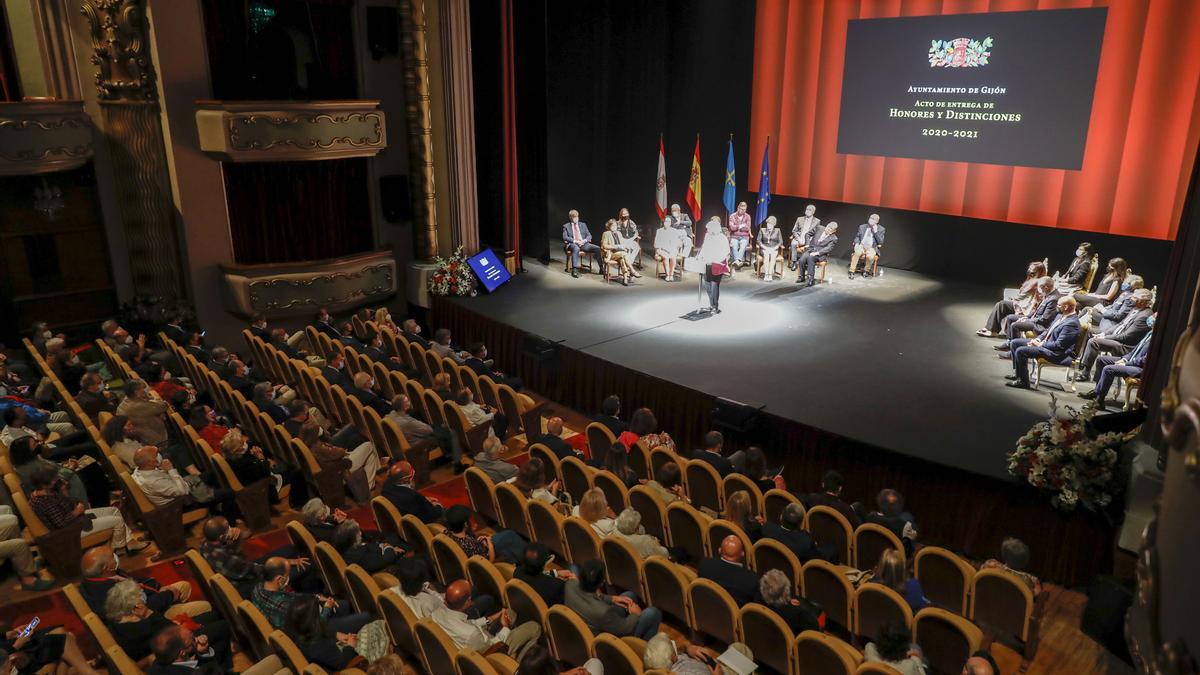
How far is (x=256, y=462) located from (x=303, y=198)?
5559mm

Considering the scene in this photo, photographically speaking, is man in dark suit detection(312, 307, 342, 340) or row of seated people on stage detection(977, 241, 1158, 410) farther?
man in dark suit detection(312, 307, 342, 340)

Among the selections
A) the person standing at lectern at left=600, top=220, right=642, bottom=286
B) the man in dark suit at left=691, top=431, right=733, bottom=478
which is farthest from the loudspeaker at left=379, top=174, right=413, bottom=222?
the man in dark suit at left=691, top=431, right=733, bottom=478

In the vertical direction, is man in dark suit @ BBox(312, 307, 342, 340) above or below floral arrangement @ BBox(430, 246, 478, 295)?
below

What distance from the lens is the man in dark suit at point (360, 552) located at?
4.66 meters

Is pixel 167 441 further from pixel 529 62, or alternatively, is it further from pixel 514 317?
pixel 529 62

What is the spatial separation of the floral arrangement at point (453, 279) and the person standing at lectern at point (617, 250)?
1973 millimetres

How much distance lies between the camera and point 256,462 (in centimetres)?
621

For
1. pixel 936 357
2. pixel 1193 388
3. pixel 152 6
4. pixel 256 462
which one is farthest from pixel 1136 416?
pixel 152 6

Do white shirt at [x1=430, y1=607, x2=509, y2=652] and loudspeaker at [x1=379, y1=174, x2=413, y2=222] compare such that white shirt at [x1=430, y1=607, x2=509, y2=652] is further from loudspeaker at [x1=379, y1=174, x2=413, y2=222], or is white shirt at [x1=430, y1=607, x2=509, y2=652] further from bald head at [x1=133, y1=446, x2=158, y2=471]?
loudspeaker at [x1=379, y1=174, x2=413, y2=222]

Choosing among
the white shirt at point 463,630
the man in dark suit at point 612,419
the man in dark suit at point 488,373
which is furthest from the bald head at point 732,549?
the man in dark suit at point 488,373

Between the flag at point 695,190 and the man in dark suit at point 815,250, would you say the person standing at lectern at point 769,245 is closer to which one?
the man in dark suit at point 815,250

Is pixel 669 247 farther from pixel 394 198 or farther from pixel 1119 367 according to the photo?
pixel 1119 367

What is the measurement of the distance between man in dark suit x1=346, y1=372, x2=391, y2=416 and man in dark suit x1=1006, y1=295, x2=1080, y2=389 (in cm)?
583

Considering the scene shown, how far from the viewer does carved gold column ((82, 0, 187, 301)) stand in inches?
363
